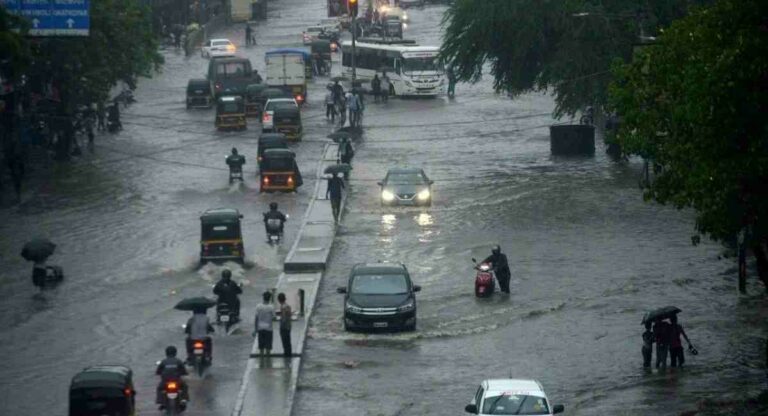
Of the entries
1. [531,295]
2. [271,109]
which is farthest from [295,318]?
[271,109]

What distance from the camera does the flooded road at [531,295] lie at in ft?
108

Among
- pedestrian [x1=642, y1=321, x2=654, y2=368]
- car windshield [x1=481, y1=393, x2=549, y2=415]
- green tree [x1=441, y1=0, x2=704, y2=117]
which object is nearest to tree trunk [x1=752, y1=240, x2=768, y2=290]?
pedestrian [x1=642, y1=321, x2=654, y2=368]

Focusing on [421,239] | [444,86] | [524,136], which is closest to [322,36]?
[444,86]

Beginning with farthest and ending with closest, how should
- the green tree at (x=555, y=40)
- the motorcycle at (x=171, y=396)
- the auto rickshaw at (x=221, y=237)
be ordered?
the green tree at (x=555, y=40) < the auto rickshaw at (x=221, y=237) < the motorcycle at (x=171, y=396)

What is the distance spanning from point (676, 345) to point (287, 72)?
53.3m

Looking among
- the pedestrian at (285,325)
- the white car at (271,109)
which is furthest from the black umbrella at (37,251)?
the white car at (271,109)

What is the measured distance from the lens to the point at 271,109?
72.7m

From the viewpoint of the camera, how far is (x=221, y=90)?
3327 inches

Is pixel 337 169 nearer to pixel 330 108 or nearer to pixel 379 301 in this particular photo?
pixel 379 301

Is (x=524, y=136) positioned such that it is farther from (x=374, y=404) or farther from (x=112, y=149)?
(x=374, y=404)

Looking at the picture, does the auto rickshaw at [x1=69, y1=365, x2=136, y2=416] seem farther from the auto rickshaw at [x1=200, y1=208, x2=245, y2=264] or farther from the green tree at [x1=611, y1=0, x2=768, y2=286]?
the auto rickshaw at [x1=200, y1=208, x2=245, y2=264]

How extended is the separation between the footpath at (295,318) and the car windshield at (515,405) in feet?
14.8

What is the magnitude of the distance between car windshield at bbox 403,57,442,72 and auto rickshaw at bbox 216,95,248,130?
13.9 meters

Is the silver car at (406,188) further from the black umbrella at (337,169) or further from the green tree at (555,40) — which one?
the green tree at (555,40)
